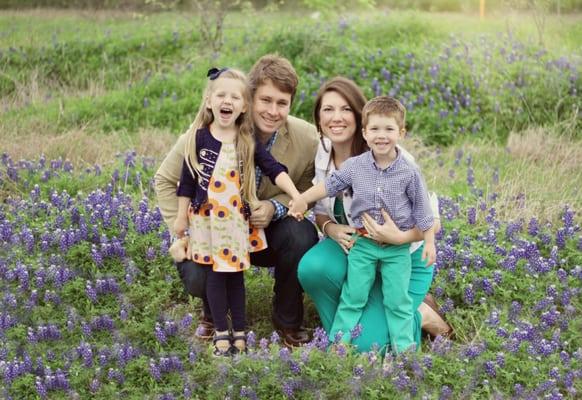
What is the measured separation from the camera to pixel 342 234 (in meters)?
4.54

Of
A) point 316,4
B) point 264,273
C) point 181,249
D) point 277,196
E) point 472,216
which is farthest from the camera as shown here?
point 316,4

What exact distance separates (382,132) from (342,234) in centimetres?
66

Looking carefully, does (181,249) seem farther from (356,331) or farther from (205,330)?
(356,331)

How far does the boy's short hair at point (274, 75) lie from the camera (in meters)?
Result: 4.49

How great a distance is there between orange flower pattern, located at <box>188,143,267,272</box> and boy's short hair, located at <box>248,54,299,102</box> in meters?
0.44

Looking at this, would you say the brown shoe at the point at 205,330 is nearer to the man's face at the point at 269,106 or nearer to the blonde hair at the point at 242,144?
the blonde hair at the point at 242,144

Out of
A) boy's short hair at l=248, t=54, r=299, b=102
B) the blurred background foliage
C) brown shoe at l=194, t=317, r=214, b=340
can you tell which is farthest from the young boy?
the blurred background foliage

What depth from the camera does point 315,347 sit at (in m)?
4.18

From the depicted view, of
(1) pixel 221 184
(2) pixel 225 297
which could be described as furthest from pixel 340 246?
(1) pixel 221 184

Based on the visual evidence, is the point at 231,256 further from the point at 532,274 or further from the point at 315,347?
the point at 532,274

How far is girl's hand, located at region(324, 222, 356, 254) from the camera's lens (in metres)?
4.50

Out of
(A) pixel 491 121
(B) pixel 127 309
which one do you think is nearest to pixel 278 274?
(B) pixel 127 309

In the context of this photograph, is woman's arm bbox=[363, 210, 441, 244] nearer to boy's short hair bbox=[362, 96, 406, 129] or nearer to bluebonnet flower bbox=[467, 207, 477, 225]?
boy's short hair bbox=[362, 96, 406, 129]

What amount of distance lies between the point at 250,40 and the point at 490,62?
115 inches
